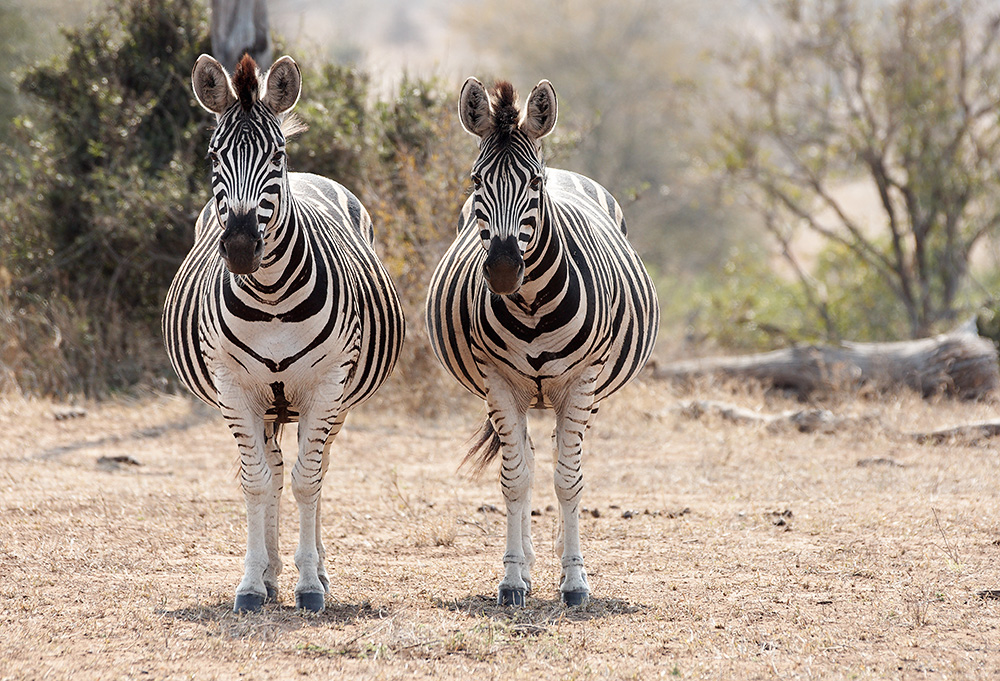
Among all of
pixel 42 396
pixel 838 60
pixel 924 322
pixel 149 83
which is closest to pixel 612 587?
pixel 42 396

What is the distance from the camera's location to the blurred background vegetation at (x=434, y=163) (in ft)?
33.9

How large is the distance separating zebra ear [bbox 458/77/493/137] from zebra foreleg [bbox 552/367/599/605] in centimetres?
124

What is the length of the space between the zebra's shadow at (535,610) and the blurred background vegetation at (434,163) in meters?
5.00

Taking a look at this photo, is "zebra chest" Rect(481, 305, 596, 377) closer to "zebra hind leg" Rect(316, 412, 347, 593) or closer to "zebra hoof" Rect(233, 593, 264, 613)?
"zebra hind leg" Rect(316, 412, 347, 593)

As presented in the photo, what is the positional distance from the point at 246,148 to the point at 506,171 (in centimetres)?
107

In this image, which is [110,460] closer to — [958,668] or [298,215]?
[298,215]

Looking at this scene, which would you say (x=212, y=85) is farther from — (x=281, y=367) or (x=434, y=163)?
(x=434, y=163)

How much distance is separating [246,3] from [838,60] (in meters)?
7.96

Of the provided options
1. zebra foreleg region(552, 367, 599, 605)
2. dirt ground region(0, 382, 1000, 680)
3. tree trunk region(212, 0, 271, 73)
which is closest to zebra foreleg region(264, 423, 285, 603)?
dirt ground region(0, 382, 1000, 680)

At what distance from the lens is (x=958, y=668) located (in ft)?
12.3

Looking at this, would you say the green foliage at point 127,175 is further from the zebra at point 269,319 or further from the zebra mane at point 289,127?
the zebra mane at point 289,127

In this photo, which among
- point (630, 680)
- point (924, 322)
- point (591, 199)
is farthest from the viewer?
point (924, 322)

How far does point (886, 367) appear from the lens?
407 inches

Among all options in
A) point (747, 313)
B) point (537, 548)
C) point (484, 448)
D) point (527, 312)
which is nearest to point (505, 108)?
point (527, 312)
